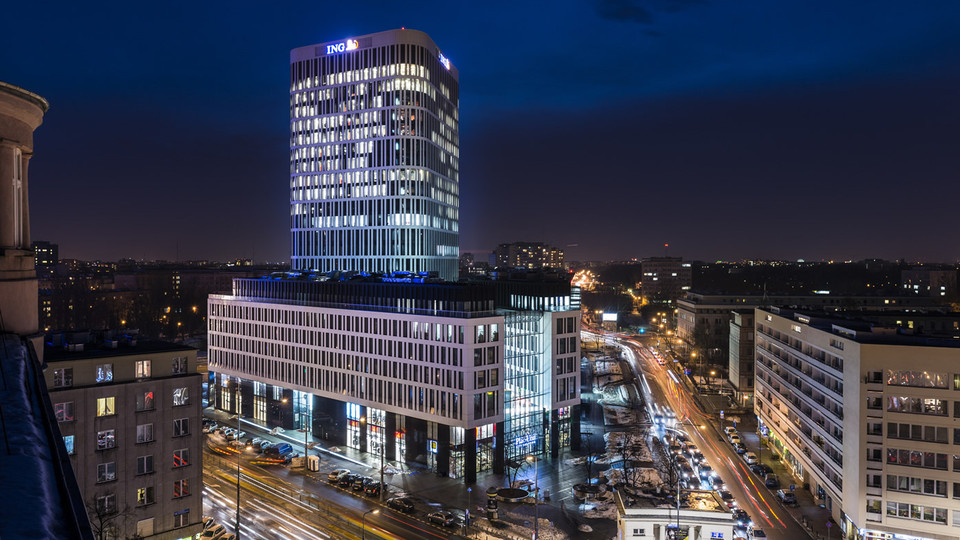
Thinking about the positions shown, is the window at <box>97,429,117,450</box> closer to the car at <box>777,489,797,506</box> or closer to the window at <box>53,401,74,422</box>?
the window at <box>53,401,74,422</box>

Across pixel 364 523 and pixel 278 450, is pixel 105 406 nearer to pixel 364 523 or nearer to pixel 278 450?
pixel 364 523

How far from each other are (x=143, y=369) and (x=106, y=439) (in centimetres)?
525

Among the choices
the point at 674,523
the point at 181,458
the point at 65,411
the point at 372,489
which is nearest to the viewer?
the point at 65,411

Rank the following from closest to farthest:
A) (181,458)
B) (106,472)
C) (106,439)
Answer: (106,472) → (106,439) → (181,458)

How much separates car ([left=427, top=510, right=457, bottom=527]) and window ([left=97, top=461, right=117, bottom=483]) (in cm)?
2833

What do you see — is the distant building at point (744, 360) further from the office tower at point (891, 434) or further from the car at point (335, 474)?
the car at point (335, 474)

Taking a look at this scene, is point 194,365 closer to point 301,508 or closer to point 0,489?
point 301,508

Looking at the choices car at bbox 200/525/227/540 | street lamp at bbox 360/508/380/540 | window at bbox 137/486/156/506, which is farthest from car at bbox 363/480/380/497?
window at bbox 137/486/156/506

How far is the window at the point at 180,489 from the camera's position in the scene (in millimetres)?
→ 45166

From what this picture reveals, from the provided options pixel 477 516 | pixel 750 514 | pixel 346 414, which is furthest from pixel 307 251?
pixel 750 514

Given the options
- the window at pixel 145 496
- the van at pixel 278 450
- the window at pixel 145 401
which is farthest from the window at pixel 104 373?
the van at pixel 278 450

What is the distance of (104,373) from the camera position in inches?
1683

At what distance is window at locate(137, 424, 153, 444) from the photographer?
43.8 m

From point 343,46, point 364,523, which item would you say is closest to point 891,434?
point 364,523
